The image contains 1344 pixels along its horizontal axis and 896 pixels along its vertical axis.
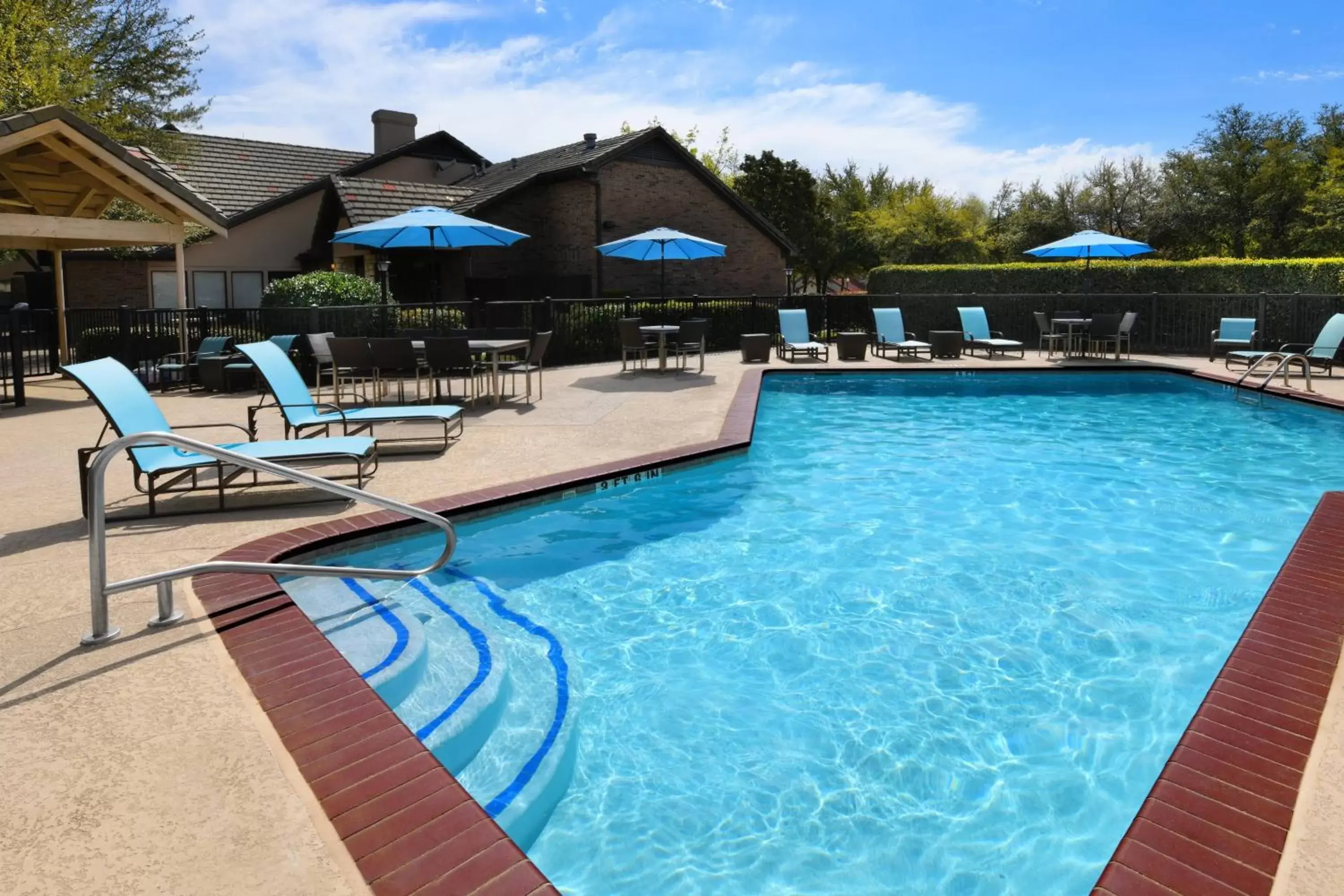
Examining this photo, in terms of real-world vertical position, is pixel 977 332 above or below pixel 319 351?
above

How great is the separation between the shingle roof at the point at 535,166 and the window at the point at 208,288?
7300 millimetres

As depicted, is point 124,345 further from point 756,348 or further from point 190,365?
point 756,348

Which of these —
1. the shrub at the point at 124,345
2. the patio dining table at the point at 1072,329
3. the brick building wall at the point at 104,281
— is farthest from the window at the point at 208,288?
the patio dining table at the point at 1072,329

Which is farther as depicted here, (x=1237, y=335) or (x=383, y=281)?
(x=383, y=281)

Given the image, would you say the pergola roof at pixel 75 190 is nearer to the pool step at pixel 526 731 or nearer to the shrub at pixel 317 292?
the shrub at pixel 317 292

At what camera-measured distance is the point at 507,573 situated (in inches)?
231

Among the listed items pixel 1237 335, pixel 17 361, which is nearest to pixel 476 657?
pixel 17 361

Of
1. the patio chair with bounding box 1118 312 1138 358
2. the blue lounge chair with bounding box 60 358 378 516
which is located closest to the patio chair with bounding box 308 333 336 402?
the blue lounge chair with bounding box 60 358 378 516

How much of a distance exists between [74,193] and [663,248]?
35.6 ft

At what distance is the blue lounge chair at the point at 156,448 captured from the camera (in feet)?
18.7

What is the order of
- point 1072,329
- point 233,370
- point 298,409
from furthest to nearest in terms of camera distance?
point 1072,329 < point 233,370 < point 298,409

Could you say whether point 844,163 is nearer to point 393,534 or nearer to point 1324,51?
point 1324,51

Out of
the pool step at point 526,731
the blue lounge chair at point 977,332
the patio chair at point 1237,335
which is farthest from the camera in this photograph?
the blue lounge chair at point 977,332

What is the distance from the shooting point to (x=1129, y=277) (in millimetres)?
21938
